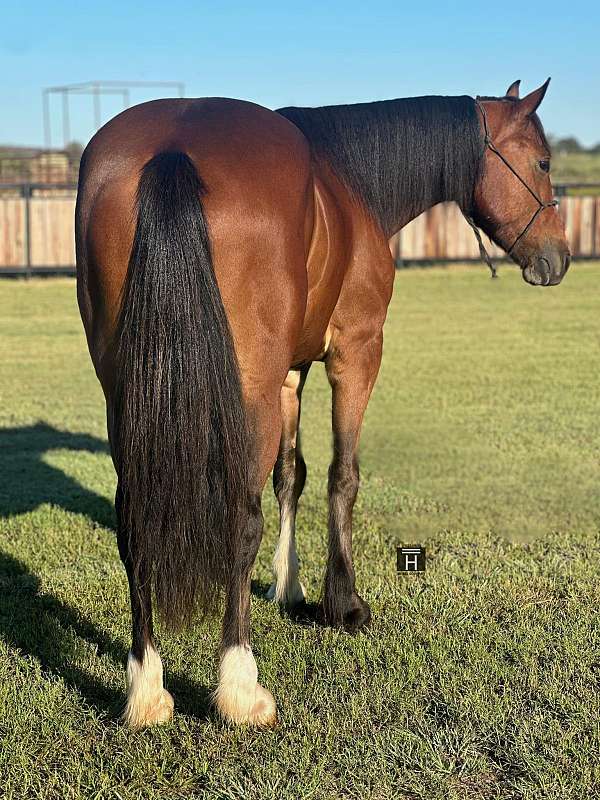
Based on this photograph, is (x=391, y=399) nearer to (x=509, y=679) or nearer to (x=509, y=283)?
(x=509, y=679)

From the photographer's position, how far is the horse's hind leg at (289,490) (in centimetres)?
470

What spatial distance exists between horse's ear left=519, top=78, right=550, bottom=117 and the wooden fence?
16170mm

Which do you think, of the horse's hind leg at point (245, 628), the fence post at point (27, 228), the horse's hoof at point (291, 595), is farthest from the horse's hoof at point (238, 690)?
the fence post at point (27, 228)

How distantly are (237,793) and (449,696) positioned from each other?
1.01 meters

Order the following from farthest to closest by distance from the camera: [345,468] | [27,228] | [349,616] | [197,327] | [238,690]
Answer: [27,228] < [345,468] < [349,616] < [238,690] < [197,327]

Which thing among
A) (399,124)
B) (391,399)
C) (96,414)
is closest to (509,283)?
(391,399)

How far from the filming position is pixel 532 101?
180 inches

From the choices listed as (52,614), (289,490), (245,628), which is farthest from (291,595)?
(245,628)

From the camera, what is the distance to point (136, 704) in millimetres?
3320
